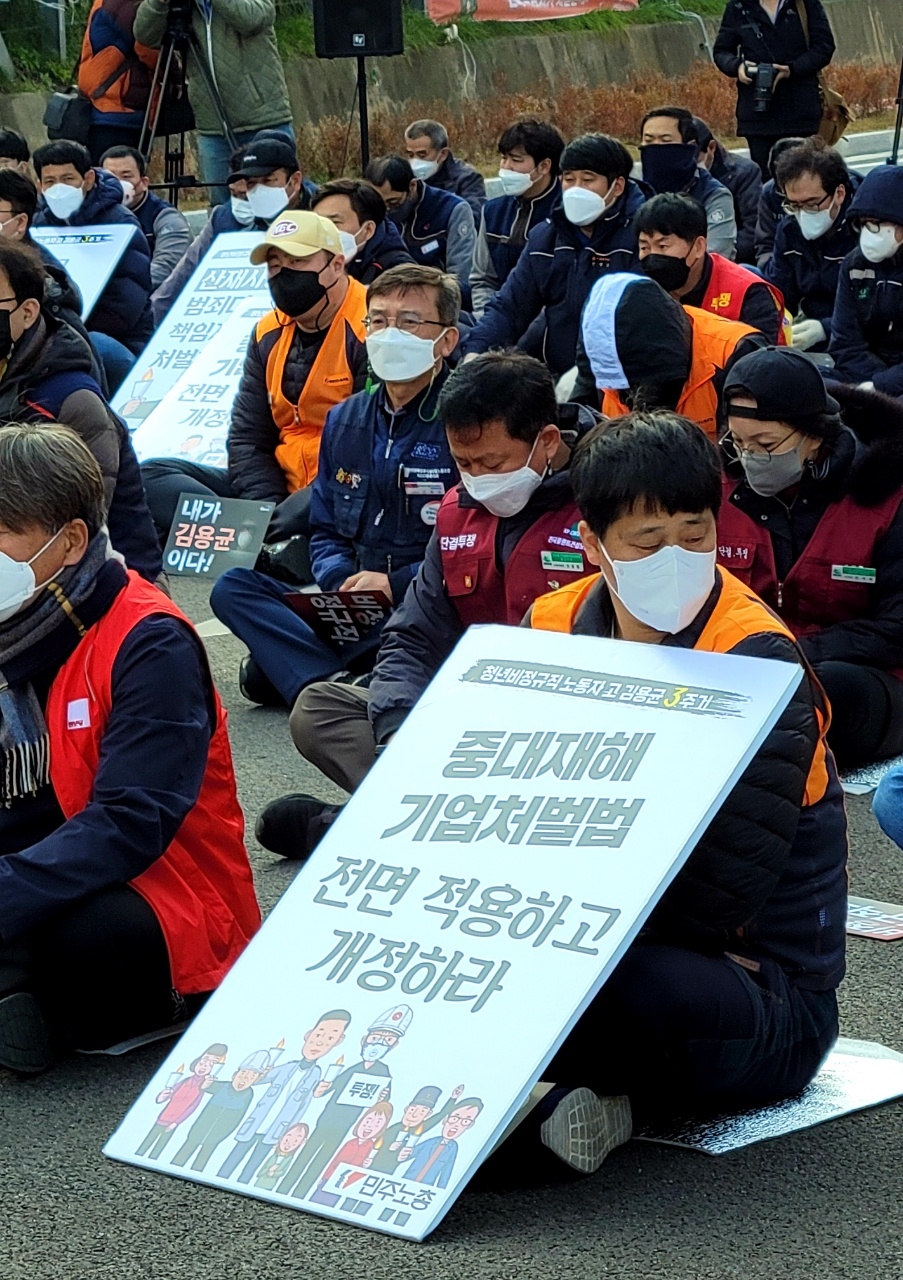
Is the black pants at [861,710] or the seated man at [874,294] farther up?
the black pants at [861,710]

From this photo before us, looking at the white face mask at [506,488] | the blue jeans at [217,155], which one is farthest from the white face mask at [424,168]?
the white face mask at [506,488]

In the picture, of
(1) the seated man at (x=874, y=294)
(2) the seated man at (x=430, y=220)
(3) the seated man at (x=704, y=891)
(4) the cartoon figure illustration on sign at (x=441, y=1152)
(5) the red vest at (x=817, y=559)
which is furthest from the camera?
(2) the seated man at (x=430, y=220)

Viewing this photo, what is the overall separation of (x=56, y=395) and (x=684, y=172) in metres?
5.47

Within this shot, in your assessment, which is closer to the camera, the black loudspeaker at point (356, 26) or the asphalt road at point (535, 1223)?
the asphalt road at point (535, 1223)

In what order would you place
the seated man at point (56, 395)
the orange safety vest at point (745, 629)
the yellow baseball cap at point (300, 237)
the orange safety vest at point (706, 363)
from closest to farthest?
the orange safety vest at point (745, 629)
the seated man at point (56, 395)
the orange safety vest at point (706, 363)
the yellow baseball cap at point (300, 237)

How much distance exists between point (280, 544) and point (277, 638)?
1.25 meters

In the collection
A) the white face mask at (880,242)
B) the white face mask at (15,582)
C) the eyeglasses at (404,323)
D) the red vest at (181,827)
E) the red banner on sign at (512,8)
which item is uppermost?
the white face mask at (15,582)

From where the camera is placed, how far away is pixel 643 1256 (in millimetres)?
2799

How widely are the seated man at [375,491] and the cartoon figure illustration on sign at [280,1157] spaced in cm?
266

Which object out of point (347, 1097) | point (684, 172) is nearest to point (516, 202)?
point (684, 172)

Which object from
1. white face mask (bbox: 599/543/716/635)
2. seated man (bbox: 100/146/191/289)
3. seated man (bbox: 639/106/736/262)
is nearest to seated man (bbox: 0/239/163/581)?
white face mask (bbox: 599/543/716/635)

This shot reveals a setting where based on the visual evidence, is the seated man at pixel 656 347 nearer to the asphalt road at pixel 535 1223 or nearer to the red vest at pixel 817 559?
the red vest at pixel 817 559

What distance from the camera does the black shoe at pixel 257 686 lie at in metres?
5.93

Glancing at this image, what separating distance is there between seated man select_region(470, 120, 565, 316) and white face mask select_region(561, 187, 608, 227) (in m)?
0.58
